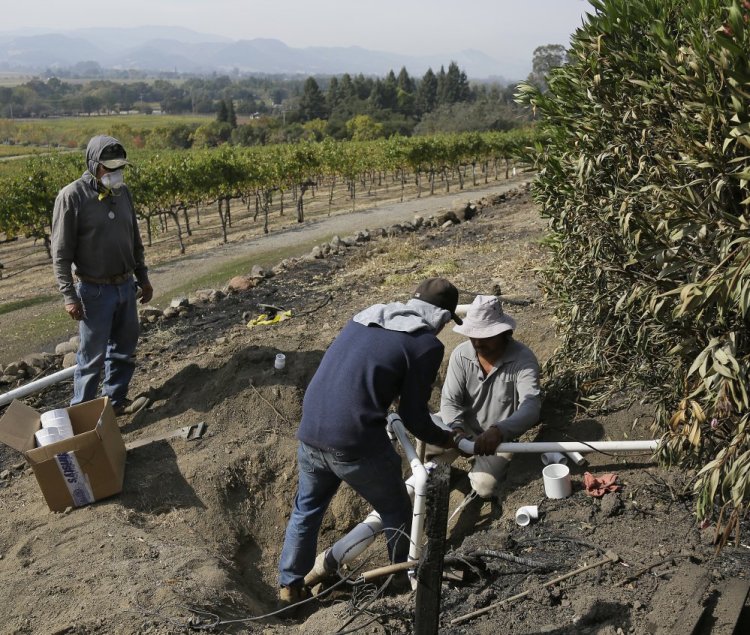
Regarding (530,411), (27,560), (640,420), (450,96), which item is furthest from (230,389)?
(450,96)

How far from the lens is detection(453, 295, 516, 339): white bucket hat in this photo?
4594 millimetres

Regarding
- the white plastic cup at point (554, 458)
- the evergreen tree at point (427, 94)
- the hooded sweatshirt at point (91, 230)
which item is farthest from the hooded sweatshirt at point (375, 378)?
the evergreen tree at point (427, 94)

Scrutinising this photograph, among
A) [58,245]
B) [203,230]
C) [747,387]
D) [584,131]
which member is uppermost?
[584,131]

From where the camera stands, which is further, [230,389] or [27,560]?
[230,389]

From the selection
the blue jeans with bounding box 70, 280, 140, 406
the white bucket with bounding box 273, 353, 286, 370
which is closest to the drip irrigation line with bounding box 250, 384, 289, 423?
the white bucket with bounding box 273, 353, 286, 370

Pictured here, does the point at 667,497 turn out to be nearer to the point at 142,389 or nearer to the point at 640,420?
the point at 640,420

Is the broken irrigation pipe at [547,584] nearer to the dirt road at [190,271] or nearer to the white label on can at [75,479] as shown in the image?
the white label on can at [75,479]

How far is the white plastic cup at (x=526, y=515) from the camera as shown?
4.25 metres

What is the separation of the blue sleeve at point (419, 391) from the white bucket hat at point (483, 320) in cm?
86

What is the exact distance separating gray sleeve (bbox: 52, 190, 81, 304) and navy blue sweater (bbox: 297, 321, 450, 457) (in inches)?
108

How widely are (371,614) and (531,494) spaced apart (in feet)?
5.14

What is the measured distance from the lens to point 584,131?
452 centimetres

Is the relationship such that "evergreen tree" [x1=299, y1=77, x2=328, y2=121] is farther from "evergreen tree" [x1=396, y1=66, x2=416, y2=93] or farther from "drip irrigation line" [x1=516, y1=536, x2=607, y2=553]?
"drip irrigation line" [x1=516, y1=536, x2=607, y2=553]

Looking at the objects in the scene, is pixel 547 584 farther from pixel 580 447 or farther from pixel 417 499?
pixel 580 447
